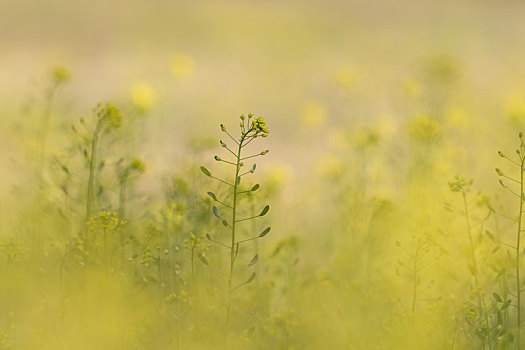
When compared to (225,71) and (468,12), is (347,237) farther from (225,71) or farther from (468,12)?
(468,12)

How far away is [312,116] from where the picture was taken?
902cm

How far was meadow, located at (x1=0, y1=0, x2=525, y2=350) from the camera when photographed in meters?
2.90

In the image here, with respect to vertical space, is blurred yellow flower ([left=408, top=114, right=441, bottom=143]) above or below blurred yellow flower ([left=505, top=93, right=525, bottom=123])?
below

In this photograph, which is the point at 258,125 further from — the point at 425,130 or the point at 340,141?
the point at 340,141

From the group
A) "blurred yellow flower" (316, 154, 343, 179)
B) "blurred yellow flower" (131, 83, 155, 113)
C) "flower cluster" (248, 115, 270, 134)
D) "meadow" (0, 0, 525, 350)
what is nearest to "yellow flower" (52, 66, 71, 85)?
"meadow" (0, 0, 525, 350)

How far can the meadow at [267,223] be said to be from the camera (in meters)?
2.90

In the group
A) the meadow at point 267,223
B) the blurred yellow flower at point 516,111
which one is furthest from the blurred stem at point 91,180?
the blurred yellow flower at point 516,111

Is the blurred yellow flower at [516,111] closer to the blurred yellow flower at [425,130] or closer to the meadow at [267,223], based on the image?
the meadow at [267,223]

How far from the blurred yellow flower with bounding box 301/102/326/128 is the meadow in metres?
0.02

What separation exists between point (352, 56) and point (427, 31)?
8.60ft

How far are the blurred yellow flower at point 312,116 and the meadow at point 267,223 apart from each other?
0.02 metres

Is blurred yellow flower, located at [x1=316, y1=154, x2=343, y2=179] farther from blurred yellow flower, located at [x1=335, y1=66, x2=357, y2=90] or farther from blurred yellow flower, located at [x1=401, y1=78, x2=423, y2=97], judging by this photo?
blurred yellow flower, located at [x1=401, y1=78, x2=423, y2=97]

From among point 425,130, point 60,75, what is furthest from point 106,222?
point 425,130

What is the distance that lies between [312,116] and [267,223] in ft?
14.6
